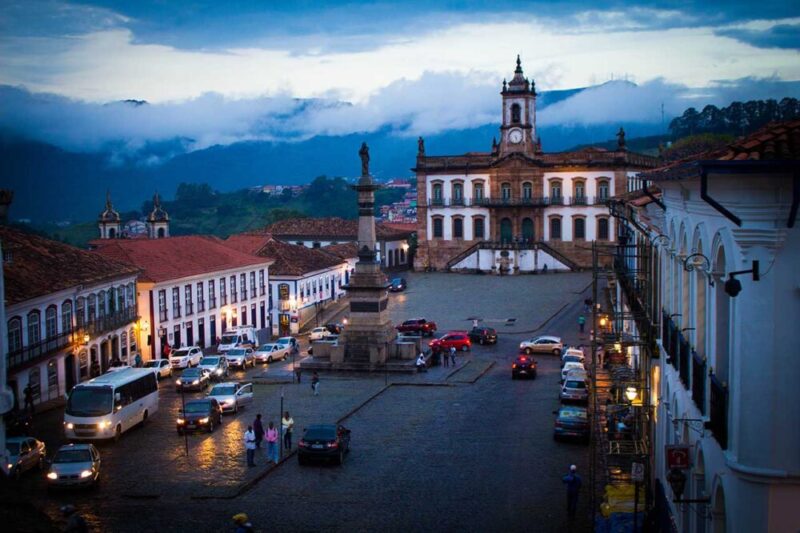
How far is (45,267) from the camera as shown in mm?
37750

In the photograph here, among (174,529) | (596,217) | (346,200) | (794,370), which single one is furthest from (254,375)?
(346,200)

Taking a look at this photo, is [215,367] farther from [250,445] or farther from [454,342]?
[250,445]

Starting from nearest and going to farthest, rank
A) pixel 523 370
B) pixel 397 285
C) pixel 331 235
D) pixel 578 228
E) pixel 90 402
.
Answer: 1. pixel 90 402
2. pixel 523 370
3. pixel 397 285
4. pixel 578 228
5. pixel 331 235

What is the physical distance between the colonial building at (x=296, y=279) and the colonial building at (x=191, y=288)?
101 centimetres

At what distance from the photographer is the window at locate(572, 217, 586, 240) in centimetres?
8025

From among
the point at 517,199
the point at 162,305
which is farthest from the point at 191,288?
the point at 517,199

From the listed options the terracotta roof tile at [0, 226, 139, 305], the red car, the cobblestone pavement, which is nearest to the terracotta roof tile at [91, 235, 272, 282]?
the terracotta roof tile at [0, 226, 139, 305]

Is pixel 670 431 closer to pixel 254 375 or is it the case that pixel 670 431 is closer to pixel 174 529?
pixel 174 529

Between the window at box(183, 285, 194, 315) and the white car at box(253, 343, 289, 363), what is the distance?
5.74m

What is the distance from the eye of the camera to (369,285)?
41500 mm

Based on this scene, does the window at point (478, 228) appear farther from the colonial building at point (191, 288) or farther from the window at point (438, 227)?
the colonial building at point (191, 288)

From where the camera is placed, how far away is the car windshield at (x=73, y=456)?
2128 cm

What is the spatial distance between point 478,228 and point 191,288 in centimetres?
3923

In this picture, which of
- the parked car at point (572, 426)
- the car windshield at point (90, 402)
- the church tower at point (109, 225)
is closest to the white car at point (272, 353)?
the car windshield at point (90, 402)
